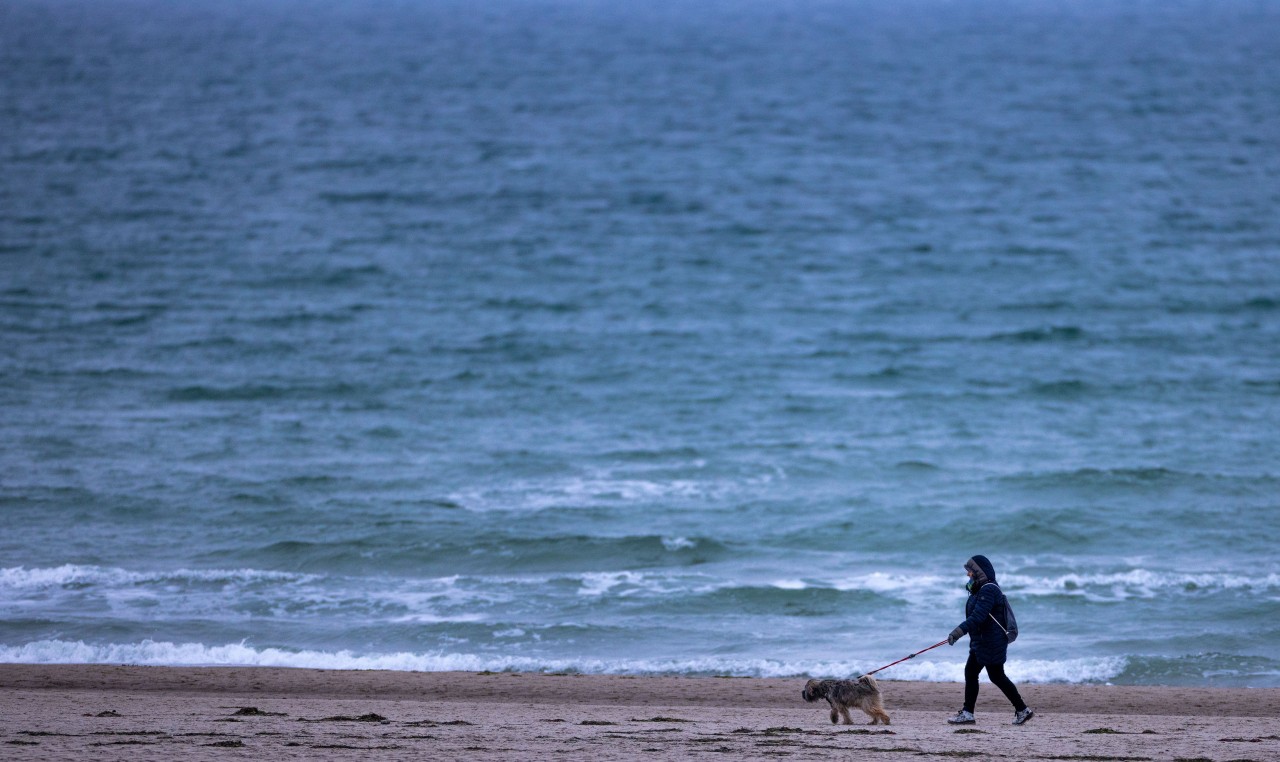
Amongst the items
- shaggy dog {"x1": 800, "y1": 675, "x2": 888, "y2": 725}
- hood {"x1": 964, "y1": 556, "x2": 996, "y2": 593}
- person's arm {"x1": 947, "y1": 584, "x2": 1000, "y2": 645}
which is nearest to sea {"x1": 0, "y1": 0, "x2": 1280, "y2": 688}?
shaggy dog {"x1": 800, "y1": 675, "x2": 888, "y2": 725}

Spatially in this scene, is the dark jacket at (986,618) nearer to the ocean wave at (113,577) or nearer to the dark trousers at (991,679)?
the dark trousers at (991,679)

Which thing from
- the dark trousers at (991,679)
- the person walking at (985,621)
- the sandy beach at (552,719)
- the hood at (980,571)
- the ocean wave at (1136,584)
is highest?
the ocean wave at (1136,584)

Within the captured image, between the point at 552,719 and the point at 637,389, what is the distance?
16430 millimetres

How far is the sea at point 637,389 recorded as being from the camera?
15891 mm

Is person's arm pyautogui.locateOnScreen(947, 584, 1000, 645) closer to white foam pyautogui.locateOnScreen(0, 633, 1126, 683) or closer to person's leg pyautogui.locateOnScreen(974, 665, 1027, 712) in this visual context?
person's leg pyautogui.locateOnScreen(974, 665, 1027, 712)

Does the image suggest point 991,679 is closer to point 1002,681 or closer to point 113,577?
point 1002,681

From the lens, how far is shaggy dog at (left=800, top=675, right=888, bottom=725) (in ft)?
35.3

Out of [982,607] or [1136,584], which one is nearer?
[982,607]

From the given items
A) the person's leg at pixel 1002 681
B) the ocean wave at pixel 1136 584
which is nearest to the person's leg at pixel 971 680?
the person's leg at pixel 1002 681

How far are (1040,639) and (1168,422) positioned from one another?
11.1m

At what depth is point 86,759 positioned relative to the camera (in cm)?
874

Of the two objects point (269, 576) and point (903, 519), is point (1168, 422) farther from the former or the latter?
point (269, 576)

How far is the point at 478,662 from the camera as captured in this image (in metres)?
14.4

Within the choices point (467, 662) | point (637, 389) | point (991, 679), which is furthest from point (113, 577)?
point (637, 389)
